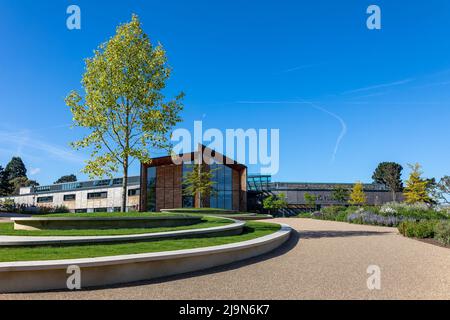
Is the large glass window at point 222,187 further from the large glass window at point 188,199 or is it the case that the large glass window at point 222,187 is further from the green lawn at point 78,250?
→ the green lawn at point 78,250

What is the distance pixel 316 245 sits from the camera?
1286 cm

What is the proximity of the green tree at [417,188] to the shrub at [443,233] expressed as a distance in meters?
41.6

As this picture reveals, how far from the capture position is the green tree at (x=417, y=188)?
52.0 metres

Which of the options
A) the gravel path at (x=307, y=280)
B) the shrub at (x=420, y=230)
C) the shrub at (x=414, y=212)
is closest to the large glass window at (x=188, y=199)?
the shrub at (x=414, y=212)

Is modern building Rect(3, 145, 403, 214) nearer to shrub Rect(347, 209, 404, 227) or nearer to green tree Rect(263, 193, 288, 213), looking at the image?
green tree Rect(263, 193, 288, 213)

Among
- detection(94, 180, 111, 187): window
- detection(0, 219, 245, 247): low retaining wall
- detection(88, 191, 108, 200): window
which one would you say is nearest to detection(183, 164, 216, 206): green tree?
detection(88, 191, 108, 200): window

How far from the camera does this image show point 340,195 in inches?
2442

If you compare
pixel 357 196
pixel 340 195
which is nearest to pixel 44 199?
pixel 340 195

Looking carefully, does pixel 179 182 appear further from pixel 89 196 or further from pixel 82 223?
pixel 82 223

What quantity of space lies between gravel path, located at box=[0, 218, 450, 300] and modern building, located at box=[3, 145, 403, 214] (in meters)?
35.5

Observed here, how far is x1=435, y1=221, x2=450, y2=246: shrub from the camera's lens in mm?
13423

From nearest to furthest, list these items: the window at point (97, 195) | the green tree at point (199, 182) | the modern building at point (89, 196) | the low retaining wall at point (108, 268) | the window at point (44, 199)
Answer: the low retaining wall at point (108, 268)
the green tree at point (199, 182)
the modern building at point (89, 196)
the window at point (97, 195)
the window at point (44, 199)

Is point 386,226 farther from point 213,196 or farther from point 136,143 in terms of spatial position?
point 213,196
